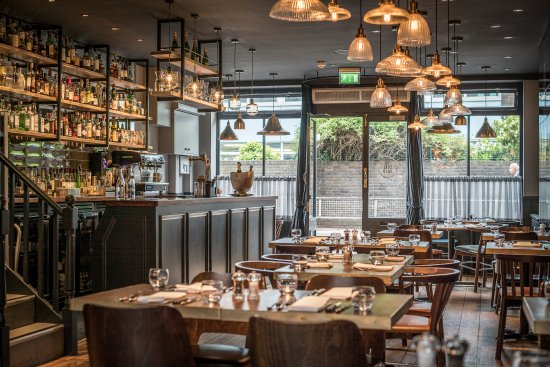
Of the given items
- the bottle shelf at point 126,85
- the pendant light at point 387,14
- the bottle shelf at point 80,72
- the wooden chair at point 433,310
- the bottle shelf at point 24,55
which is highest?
the bottle shelf at point 24,55

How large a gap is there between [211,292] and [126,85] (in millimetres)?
8485


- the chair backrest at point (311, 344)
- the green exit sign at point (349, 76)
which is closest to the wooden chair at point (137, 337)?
the chair backrest at point (311, 344)

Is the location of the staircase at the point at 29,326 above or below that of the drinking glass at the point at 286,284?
below

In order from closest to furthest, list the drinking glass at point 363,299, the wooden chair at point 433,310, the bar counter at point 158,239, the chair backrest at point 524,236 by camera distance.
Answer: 1. the drinking glass at point 363,299
2. the wooden chair at point 433,310
3. the bar counter at point 158,239
4. the chair backrest at point 524,236

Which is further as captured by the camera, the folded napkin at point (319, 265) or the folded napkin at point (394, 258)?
the folded napkin at point (394, 258)

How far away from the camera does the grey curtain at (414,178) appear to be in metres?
13.7

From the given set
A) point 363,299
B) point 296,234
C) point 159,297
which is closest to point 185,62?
point 296,234

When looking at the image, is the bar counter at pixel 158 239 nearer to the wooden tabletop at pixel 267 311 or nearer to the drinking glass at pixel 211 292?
the wooden tabletop at pixel 267 311

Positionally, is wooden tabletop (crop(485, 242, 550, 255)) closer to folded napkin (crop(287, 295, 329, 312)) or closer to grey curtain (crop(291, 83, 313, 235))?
folded napkin (crop(287, 295, 329, 312))

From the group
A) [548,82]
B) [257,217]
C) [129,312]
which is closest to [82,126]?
[257,217]

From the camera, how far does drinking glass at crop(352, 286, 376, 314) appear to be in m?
3.40

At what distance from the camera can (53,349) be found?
6.05 m

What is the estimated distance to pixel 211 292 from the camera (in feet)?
12.4

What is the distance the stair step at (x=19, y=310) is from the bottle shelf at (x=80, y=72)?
4.60 metres
